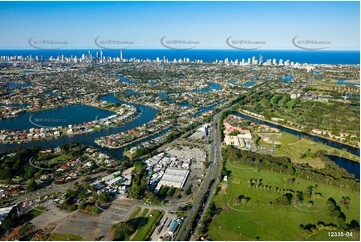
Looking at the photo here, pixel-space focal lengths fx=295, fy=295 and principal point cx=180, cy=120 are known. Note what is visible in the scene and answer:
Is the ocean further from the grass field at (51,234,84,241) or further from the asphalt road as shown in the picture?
the grass field at (51,234,84,241)

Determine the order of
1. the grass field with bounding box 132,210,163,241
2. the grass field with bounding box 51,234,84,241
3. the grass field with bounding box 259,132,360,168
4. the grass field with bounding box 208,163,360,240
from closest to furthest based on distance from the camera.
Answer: the grass field with bounding box 51,234,84,241
the grass field with bounding box 132,210,163,241
the grass field with bounding box 208,163,360,240
the grass field with bounding box 259,132,360,168

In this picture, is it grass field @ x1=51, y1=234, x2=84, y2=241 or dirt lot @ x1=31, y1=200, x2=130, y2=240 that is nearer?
grass field @ x1=51, y1=234, x2=84, y2=241

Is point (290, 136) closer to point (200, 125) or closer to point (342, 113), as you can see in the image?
point (342, 113)

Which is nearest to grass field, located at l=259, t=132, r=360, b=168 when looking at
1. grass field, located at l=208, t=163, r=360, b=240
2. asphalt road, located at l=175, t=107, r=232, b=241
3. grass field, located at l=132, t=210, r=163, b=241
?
grass field, located at l=208, t=163, r=360, b=240

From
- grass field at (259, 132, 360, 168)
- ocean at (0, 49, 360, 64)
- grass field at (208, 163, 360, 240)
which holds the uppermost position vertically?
ocean at (0, 49, 360, 64)

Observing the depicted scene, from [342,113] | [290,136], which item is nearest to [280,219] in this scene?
[290,136]

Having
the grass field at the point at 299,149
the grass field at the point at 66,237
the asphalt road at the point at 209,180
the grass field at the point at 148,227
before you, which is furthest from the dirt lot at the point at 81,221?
the grass field at the point at 299,149

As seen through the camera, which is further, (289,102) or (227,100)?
(227,100)
